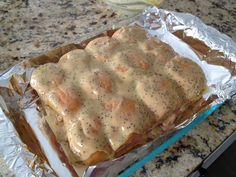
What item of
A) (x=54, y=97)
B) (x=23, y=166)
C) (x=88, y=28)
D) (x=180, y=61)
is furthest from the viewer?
A: (x=88, y=28)

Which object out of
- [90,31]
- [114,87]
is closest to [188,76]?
Answer: [114,87]

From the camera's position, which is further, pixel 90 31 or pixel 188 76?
pixel 90 31

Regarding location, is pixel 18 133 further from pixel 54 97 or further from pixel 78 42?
pixel 78 42

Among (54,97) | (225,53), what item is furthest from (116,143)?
(225,53)

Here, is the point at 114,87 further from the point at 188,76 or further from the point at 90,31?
the point at 90,31
